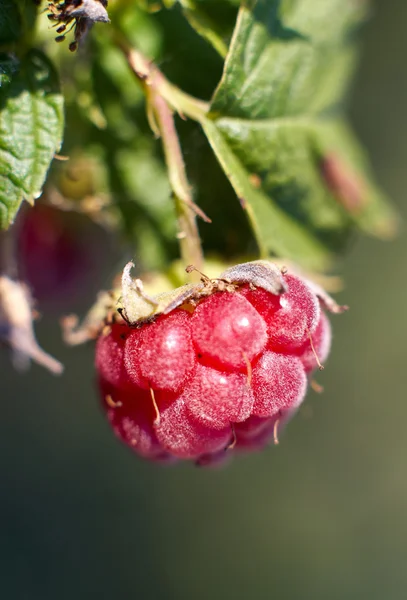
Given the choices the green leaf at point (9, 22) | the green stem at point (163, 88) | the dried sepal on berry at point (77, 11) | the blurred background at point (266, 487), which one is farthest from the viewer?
the blurred background at point (266, 487)

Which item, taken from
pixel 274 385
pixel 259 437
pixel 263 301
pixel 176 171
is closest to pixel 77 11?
pixel 176 171

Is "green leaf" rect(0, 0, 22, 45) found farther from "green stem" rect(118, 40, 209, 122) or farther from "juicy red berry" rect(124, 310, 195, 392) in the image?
→ "juicy red berry" rect(124, 310, 195, 392)

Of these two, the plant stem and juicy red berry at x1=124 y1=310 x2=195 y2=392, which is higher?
the plant stem

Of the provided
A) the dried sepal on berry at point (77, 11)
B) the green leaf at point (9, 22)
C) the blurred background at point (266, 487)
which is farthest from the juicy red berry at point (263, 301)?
the blurred background at point (266, 487)

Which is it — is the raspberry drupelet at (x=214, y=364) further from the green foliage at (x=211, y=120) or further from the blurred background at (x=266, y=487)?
the blurred background at (x=266, y=487)

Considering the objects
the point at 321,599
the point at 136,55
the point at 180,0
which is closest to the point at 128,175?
the point at 136,55

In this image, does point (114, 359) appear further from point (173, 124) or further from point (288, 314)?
point (173, 124)

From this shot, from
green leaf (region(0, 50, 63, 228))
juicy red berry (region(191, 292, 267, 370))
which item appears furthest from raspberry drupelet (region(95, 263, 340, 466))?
green leaf (region(0, 50, 63, 228))
